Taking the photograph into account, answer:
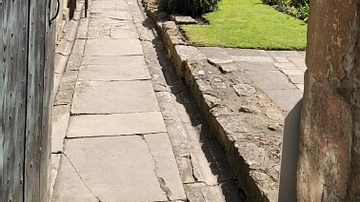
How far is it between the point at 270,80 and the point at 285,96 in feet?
1.85

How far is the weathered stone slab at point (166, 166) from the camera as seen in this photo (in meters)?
3.44

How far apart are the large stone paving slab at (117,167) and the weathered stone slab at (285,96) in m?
1.55

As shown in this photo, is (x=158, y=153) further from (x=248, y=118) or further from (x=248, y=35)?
(x=248, y=35)

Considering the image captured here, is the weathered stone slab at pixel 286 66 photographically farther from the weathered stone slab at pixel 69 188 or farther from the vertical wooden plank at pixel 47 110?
the vertical wooden plank at pixel 47 110

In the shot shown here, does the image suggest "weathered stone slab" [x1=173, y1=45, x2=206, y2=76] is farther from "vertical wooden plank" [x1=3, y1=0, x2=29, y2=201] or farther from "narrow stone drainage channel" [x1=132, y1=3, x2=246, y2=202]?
"vertical wooden plank" [x1=3, y1=0, x2=29, y2=201]

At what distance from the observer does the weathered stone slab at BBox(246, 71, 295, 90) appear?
18.2ft

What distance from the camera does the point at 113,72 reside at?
6.15 metres

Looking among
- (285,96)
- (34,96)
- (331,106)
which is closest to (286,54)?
(285,96)

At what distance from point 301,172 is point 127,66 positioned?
4.11 m

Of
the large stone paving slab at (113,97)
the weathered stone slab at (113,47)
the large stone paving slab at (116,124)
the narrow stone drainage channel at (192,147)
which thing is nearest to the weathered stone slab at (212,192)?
the narrow stone drainage channel at (192,147)

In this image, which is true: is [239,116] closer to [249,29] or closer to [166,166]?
[166,166]

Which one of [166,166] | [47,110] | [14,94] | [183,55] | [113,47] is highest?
[14,94]

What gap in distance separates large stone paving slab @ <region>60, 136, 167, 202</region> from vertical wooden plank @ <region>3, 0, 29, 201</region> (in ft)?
4.17

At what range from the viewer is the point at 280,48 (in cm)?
721
